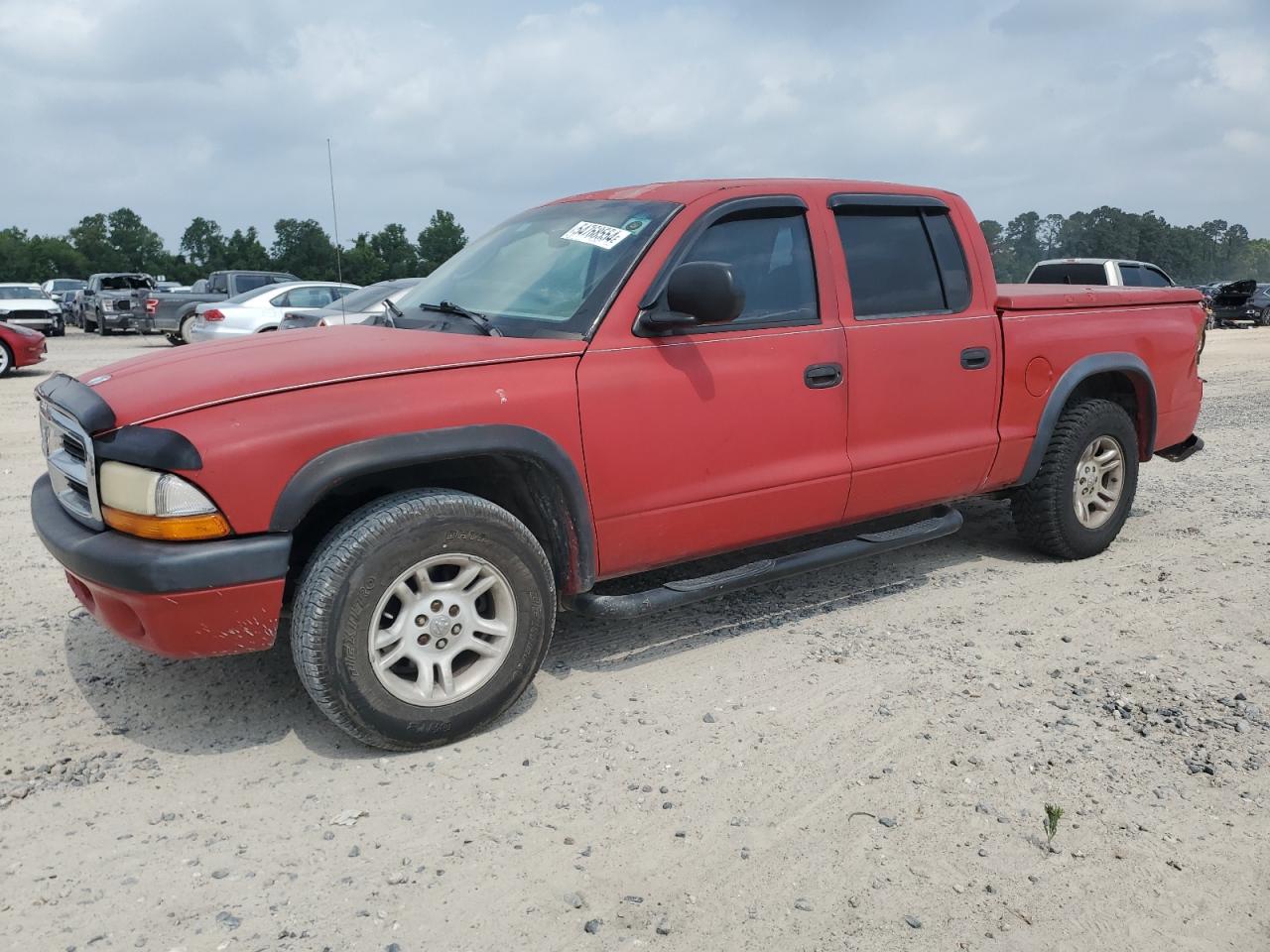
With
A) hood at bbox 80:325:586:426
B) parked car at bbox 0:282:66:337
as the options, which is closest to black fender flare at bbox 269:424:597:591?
hood at bbox 80:325:586:426

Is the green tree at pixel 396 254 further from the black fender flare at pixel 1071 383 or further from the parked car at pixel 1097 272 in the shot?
the black fender flare at pixel 1071 383

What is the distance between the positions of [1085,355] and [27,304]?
2482 centimetres

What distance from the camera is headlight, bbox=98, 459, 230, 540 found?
9.84 ft

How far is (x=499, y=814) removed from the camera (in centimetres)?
306

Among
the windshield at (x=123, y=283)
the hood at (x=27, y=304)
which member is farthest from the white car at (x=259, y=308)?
the windshield at (x=123, y=283)

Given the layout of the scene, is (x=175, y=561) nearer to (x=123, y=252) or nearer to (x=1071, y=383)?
(x=1071, y=383)

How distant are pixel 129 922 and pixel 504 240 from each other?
9.57 ft

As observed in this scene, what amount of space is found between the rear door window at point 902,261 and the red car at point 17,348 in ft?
46.4

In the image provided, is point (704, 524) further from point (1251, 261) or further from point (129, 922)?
point (1251, 261)

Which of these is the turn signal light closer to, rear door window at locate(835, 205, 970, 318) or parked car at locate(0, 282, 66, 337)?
rear door window at locate(835, 205, 970, 318)

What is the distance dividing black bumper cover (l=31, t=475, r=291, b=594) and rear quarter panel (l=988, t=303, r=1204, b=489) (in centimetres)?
335

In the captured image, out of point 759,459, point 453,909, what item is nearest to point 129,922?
point 453,909

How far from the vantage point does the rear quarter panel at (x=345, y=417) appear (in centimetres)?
303

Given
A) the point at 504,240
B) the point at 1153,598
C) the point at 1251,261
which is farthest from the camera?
the point at 1251,261
